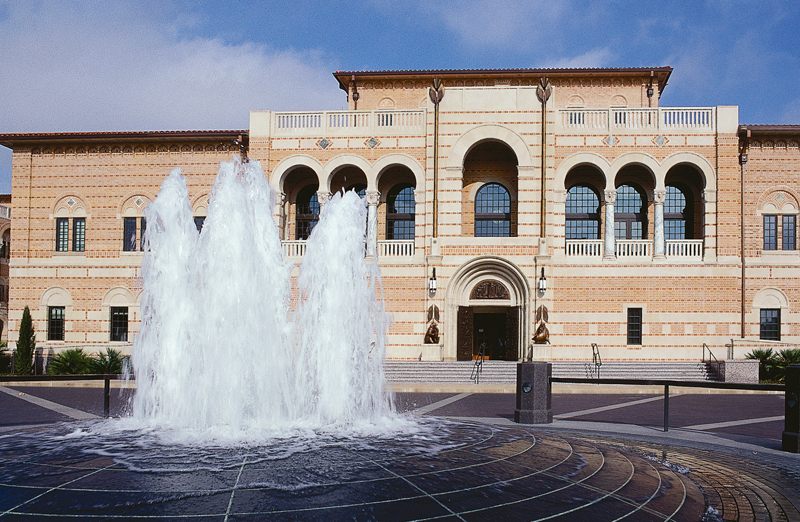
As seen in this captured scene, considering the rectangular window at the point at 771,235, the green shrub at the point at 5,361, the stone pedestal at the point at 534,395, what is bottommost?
the green shrub at the point at 5,361

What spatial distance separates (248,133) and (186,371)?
2117 cm

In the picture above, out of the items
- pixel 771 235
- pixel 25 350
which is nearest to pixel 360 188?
pixel 25 350

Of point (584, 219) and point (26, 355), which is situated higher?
point (584, 219)

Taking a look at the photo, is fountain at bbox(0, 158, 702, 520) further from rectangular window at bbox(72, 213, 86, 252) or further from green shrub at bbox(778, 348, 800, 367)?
rectangular window at bbox(72, 213, 86, 252)

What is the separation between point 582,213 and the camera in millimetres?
30344

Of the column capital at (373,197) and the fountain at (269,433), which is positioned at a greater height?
the column capital at (373,197)

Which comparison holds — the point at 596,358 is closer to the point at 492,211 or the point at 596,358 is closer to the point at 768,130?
the point at 492,211

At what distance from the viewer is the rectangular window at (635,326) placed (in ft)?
89.7

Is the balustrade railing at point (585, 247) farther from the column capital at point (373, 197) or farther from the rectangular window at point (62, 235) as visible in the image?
the rectangular window at point (62, 235)

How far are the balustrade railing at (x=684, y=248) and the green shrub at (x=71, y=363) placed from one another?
24.6 meters

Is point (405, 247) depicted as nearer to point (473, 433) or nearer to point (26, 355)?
point (26, 355)

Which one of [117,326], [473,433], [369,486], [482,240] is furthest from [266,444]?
[117,326]

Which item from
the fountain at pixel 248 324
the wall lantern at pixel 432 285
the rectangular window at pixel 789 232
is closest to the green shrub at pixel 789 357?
the rectangular window at pixel 789 232

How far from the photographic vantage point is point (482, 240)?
28.0 m
